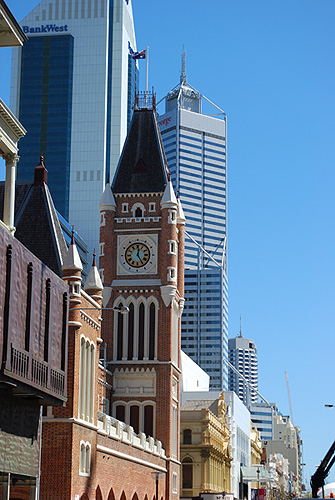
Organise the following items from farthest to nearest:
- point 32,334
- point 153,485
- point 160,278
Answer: point 160,278 < point 153,485 < point 32,334

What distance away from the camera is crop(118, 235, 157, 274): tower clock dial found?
250 feet

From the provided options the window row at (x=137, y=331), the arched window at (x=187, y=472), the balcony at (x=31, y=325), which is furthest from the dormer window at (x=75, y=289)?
the arched window at (x=187, y=472)

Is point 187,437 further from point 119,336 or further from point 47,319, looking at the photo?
point 47,319

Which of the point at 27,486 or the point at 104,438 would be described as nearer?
the point at 27,486

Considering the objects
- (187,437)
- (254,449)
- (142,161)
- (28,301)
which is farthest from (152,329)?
(254,449)

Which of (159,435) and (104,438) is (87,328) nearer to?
(104,438)

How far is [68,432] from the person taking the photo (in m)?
47.8

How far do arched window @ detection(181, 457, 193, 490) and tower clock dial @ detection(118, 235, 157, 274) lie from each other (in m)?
29.0

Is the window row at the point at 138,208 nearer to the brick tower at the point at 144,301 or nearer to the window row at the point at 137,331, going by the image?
the brick tower at the point at 144,301

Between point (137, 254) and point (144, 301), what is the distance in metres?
4.15

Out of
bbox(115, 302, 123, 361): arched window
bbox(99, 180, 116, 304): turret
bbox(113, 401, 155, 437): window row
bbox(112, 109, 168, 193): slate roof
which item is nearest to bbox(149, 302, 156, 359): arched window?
bbox(115, 302, 123, 361): arched window

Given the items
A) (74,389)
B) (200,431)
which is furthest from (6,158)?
(200,431)

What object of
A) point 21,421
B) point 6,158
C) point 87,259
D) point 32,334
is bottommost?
point 21,421

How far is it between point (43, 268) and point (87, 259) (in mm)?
156353
